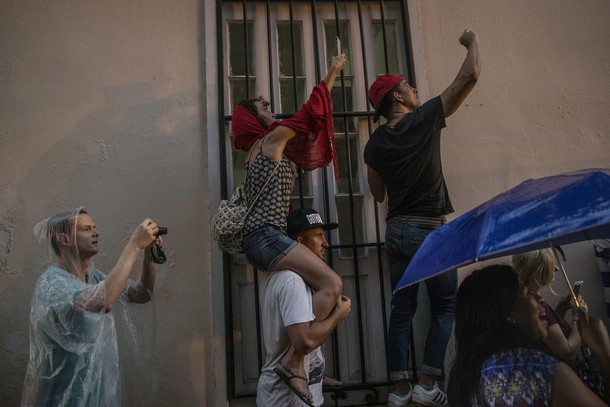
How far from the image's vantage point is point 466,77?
11.0 ft

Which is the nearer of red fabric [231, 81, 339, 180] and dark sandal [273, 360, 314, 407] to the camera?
dark sandal [273, 360, 314, 407]

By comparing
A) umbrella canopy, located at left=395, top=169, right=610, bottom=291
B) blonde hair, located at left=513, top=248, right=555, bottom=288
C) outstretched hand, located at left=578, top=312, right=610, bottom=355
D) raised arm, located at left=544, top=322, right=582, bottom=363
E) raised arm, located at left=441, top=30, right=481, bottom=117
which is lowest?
raised arm, located at left=544, top=322, right=582, bottom=363

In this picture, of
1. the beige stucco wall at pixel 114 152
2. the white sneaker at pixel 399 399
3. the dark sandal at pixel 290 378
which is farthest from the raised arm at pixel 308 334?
the beige stucco wall at pixel 114 152

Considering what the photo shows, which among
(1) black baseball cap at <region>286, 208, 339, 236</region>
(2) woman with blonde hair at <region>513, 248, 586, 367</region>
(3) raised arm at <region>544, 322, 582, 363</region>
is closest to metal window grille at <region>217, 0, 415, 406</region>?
(1) black baseball cap at <region>286, 208, 339, 236</region>

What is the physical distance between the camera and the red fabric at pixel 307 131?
3301mm

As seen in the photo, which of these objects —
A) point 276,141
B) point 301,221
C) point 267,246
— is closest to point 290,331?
point 267,246

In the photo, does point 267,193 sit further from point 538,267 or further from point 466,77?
point 538,267

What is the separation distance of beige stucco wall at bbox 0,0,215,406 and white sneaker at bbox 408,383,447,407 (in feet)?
4.20

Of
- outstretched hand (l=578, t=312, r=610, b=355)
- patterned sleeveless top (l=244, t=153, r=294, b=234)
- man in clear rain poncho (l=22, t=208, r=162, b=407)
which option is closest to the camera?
outstretched hand (l=578, t=312, r=610, b=355)

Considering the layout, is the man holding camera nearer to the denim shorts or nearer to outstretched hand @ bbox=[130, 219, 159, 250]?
the denim shorts

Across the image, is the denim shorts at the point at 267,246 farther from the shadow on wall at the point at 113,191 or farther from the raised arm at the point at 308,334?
the shadow on wall at the point at 113,191

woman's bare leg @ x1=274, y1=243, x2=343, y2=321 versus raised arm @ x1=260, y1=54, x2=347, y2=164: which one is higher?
raised arm @ x1=260, y1=54, x2=347, y2=164

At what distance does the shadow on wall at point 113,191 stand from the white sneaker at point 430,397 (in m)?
1.58

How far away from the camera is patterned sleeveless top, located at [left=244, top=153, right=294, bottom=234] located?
325cm
